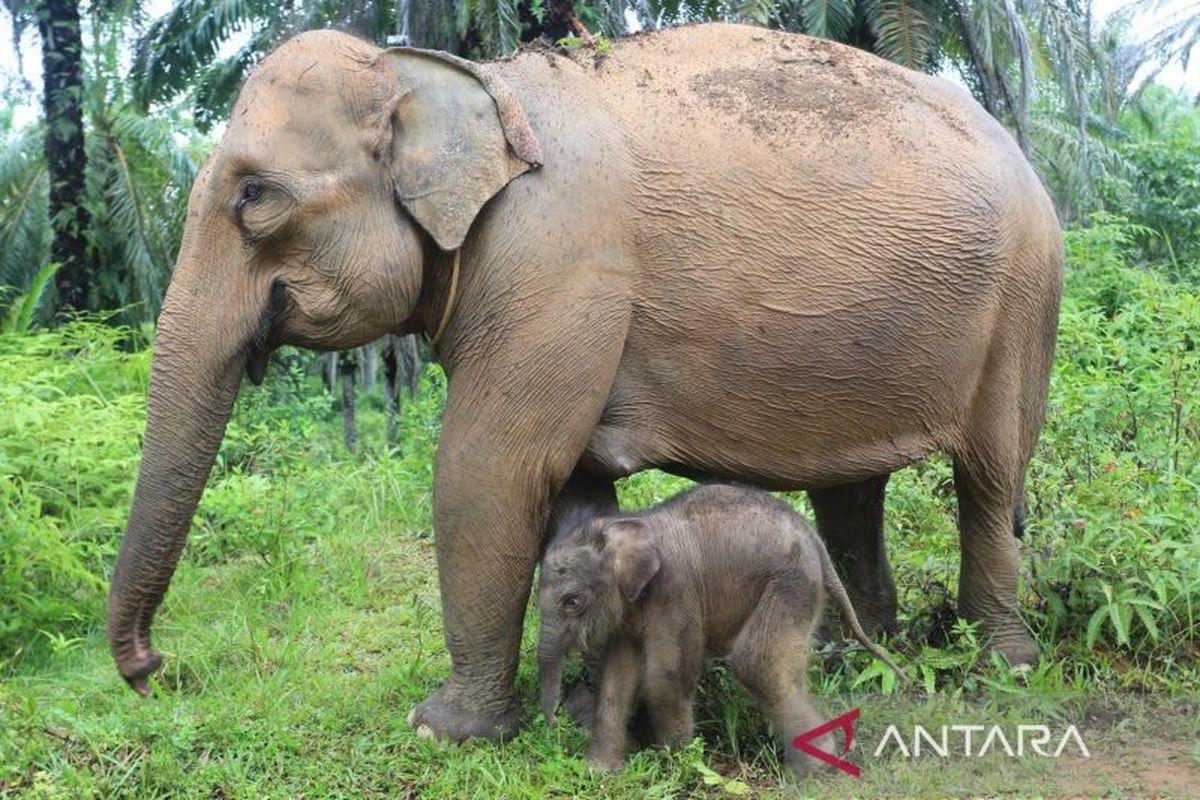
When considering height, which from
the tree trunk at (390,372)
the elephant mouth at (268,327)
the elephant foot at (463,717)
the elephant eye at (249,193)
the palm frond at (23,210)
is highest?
the elephant eye at (249,193)

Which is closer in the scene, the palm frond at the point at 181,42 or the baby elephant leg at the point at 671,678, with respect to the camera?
the baby elephant leg at the point at 671,678

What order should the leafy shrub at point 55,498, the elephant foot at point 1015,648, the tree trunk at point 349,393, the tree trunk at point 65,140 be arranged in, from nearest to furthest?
the elephant foot at point 1015,648
the leafy shrub at point 55,498
the tree trunk at point 65,140
the tree trunk at point 349,393

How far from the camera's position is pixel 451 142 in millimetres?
4062

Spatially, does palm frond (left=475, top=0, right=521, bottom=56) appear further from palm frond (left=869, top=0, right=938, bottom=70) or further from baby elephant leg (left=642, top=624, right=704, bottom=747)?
baby elephant leg (left=642, top=624, right=704, bottom=747)

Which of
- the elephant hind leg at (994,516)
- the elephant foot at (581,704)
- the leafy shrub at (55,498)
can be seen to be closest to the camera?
the elephant foot at (581,704)

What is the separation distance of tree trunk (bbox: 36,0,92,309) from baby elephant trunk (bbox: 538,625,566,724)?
1033 cm

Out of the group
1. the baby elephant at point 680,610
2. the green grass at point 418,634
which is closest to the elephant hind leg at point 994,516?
the green grass at point 418,634

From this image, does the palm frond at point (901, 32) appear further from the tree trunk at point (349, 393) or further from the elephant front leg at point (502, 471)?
the elephant front leg at point (502, 471)

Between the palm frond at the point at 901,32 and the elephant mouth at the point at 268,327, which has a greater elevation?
the palm frond at the point at 901,32

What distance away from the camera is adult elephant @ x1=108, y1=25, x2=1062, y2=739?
4.00 metres

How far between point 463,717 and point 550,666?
46cm

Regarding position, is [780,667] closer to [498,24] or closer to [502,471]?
[502,471]

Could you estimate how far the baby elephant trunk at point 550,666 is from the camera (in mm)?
4004

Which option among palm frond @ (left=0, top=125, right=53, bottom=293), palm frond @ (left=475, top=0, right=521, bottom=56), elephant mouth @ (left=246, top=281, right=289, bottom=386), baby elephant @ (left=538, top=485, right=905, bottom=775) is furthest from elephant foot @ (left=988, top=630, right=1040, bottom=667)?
palm frond @ (left=0, top=125, right=53, bottom=293)
